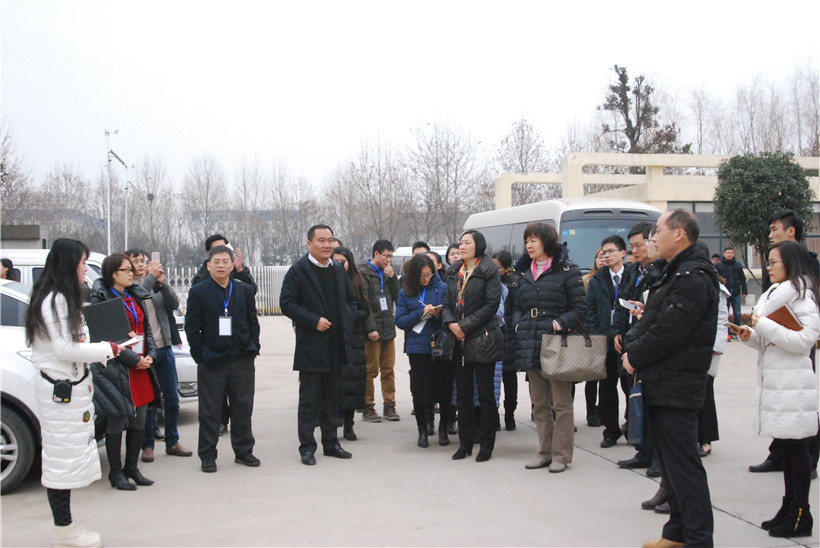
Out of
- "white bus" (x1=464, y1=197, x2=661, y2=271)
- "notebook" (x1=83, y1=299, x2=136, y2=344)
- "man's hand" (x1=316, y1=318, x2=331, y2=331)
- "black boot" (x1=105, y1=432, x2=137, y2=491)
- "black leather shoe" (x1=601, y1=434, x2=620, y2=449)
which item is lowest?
"black leather shoe" (x1=601, y1=434, x2=620, y2=449)

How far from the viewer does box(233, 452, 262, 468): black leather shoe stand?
6.39m

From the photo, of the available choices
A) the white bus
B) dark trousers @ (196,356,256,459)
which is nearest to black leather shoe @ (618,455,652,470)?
dark trousers @ (196,356,256,459)

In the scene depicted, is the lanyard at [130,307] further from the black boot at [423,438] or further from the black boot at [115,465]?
the black boot at [423,438]

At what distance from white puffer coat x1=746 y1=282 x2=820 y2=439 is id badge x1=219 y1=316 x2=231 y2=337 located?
13.6 feet

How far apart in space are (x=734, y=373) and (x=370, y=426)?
6.38m

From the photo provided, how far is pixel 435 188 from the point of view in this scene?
31766 millimetres

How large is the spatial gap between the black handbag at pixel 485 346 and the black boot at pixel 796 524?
2591mm

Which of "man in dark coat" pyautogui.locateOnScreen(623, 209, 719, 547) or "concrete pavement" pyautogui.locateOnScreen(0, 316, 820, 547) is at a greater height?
"man in dark coat" pyautogui.locateOnScreen(623, 209, 719, 547)

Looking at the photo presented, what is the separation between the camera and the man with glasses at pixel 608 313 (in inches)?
277

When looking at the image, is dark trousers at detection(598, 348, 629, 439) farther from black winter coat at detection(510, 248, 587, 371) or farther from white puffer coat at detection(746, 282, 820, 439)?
white puffer coat at detection(746, 282, 820, 439)

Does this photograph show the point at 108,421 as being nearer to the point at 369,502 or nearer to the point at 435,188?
the point at 369,502

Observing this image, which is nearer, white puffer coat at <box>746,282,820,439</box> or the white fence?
white puffer coat at <box>746,282,820,439</box>

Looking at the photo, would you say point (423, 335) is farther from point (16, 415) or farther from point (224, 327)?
point (16, 415)

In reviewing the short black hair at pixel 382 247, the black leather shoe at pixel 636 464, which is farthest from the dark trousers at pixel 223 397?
the black leather shoe at pixel 636 464
